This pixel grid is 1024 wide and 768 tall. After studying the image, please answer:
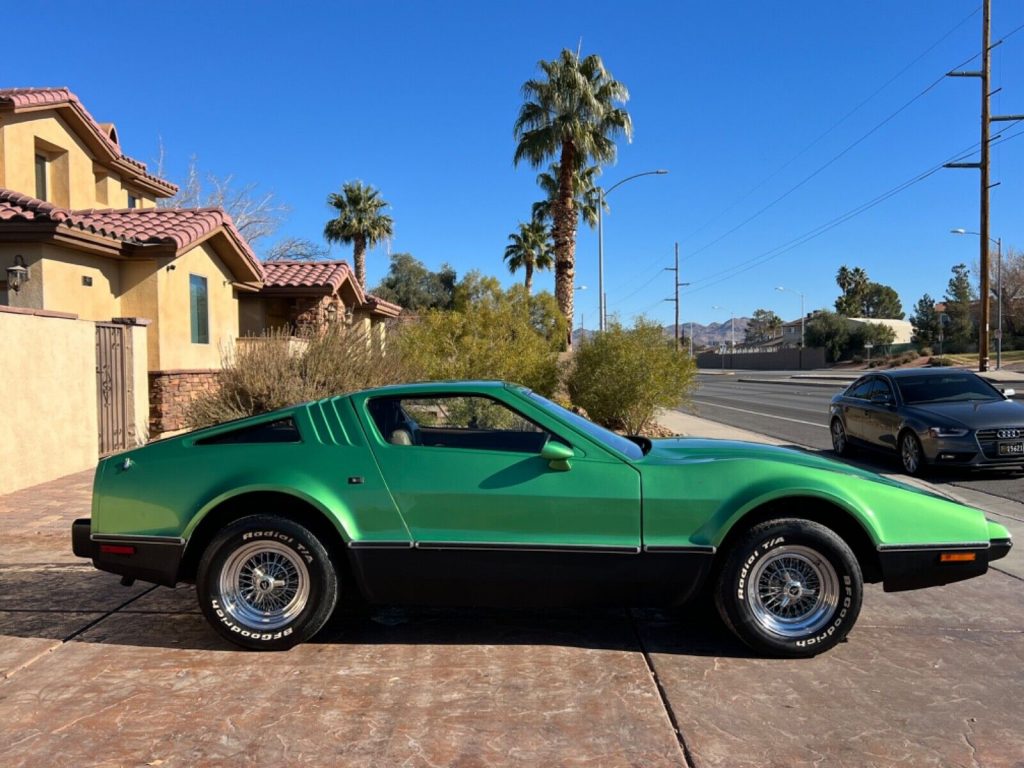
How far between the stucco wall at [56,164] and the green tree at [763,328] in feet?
422

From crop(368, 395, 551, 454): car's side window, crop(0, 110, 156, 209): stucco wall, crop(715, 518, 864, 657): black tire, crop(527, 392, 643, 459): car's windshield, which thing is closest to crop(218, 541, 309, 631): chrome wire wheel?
crop(368, 395, 551, 454): car's side window

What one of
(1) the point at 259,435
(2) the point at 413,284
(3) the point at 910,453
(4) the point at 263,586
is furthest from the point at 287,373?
(2) the point at 413,284

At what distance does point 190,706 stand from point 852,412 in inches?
425

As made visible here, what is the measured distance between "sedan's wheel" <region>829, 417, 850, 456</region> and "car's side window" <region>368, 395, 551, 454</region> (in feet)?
30.3

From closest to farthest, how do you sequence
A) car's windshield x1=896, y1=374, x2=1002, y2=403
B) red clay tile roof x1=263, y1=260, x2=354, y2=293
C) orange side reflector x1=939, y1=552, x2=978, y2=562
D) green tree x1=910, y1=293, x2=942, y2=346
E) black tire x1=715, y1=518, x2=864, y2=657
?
1. black tire x1=715, y1=518, x2=864, y2=657
2. orange side reflector x1=939, y1=552, x2=978, y2=562
3. car's windshield x1=896, y1=374, x2=1002, y2=403
4. red clay tile roof x1=263, y1=260, x2=354, y2=293
5. green tree x1=910, y1=293, x2=942, y2=346

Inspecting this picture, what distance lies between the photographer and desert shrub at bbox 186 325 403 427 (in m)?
10.7

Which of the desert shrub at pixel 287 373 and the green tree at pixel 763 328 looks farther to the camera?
the green tree at pixel 763 328

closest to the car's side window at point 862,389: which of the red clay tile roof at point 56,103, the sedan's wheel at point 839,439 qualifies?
the sedan's wheel at point 839,439

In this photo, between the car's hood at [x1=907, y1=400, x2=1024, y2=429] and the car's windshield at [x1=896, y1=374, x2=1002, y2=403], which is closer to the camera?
the car's hood at [x1=907, y1=400, x2=1024, y2=429]

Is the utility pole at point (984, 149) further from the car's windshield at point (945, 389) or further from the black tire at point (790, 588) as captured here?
the black tire at point (790, 588)

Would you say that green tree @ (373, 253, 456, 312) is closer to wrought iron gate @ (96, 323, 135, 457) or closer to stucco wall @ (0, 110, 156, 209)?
stucco wall @ (0, 110, 156, 209)

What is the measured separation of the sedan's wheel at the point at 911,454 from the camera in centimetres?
1011

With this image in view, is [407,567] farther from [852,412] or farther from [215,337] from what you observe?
[215,337]

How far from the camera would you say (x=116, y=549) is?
4.39 m
